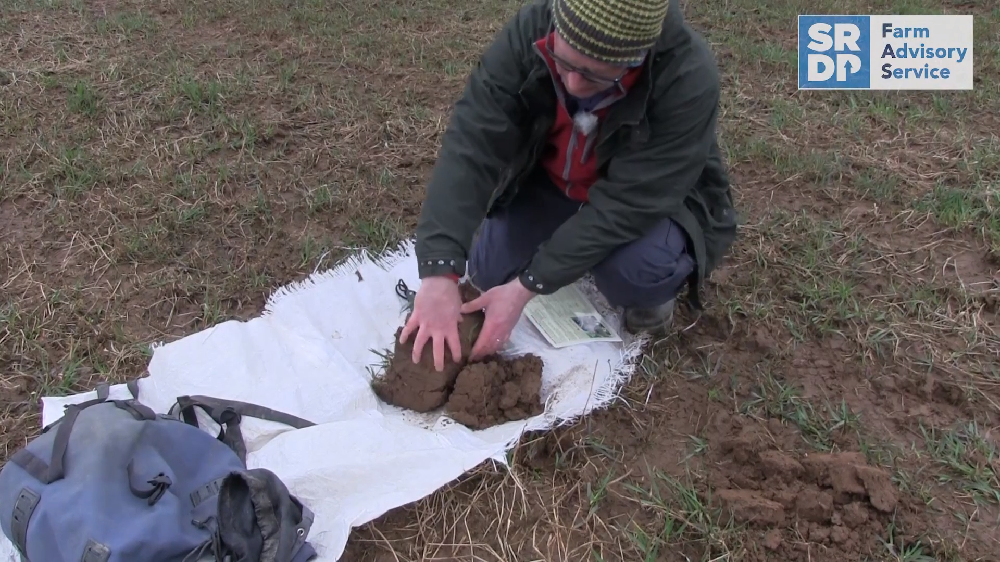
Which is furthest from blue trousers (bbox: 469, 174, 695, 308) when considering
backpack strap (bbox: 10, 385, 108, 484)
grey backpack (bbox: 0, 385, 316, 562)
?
backpack strap (bbox: 10, 385, 108, 484)

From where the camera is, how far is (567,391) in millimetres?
1910

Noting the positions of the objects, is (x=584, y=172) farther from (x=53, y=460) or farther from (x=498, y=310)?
(x=53, y=460)

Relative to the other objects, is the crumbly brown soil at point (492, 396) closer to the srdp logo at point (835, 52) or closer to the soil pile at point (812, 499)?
the soil pile at point (812, 499)

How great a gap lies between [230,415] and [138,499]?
0.33 m

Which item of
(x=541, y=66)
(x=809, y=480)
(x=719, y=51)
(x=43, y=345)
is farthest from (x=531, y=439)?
(x=719, y=51)

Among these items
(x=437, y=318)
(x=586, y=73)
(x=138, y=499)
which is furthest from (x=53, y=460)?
(x=586, y=73)

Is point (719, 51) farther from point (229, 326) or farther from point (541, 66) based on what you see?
point (229, 326)

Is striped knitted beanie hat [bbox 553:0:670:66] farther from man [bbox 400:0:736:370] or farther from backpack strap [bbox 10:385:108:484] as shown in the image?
backpack strap [bbox 10:385:108:484]

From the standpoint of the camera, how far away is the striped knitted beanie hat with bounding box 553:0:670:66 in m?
1.34

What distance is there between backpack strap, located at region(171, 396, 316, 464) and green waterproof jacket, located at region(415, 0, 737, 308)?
1.61 ft

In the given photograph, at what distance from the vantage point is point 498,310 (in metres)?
1.83

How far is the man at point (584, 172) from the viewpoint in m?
1.64

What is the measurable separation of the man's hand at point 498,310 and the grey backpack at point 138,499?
580mm

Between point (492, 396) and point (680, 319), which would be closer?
point (492, 396)
